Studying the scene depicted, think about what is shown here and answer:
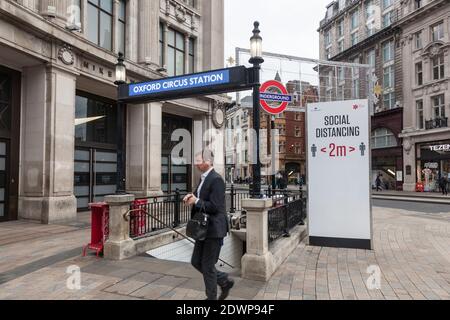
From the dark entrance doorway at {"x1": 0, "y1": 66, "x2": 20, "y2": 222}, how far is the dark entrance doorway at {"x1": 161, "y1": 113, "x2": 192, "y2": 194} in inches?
323

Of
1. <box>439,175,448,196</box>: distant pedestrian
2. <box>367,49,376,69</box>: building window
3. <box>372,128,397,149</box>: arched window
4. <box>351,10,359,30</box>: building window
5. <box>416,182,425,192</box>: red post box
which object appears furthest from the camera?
<box>351,10,359,30</box>: building window

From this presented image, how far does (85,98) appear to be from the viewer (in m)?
14.7

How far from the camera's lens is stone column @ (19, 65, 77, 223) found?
36.7ft

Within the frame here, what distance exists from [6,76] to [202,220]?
11.0m

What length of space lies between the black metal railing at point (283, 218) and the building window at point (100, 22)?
10604 millimetres

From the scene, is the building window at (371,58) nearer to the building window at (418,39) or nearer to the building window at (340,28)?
the building window at (418,39)

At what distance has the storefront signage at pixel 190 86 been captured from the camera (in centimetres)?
632

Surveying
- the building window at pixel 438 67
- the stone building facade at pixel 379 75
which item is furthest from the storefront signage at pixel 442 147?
the building window at pixel 438 67

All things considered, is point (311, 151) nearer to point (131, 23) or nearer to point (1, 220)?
point (1, 220)

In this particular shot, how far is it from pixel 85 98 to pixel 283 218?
10791 mm

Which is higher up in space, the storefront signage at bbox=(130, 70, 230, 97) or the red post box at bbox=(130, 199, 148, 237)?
the storefront signage at bbox=(130, 70, 230, 97)

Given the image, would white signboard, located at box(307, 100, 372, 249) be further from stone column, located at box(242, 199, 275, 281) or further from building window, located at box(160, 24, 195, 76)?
building window, located at box(160, 24, 195, 76)

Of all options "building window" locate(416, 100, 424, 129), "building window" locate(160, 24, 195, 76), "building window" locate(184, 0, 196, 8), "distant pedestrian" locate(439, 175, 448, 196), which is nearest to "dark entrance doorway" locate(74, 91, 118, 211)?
"building window" locate(160, 24, 195, 76)
